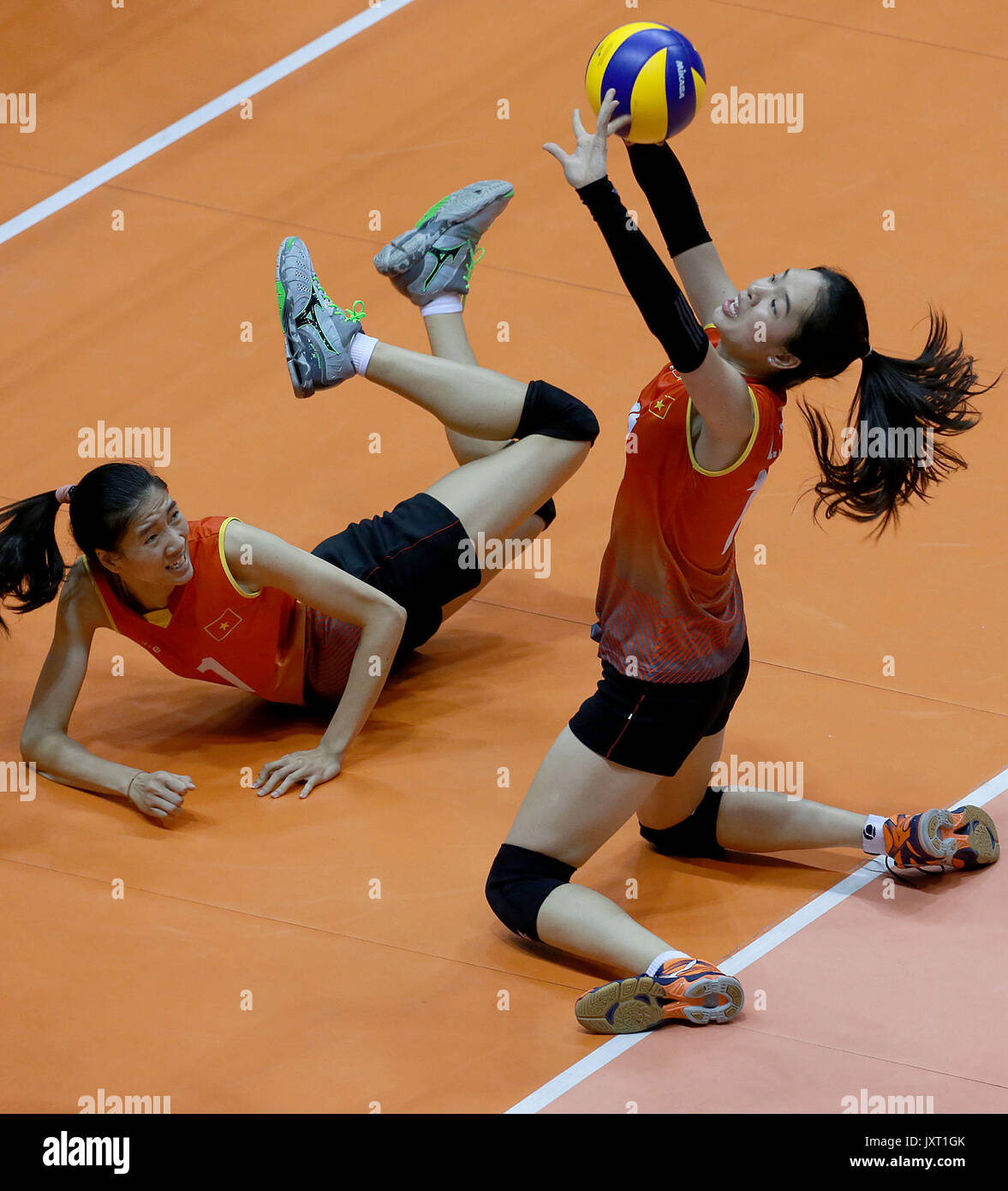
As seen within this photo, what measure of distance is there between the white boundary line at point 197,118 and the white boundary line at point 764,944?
16.6 ft

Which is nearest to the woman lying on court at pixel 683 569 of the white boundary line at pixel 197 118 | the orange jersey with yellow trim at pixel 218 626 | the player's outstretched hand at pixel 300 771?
the player's outstretched hand at pixel 300 771

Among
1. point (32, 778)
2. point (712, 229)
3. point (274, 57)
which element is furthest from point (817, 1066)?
point (274, 57)

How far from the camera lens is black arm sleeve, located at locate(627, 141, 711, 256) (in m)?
4.33

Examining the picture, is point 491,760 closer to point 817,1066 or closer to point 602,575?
point 602,575

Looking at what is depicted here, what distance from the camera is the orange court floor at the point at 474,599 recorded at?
4.25 meters

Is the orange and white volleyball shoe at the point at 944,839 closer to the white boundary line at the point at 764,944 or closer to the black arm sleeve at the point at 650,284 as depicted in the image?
the white boundary line at the point at 764,944

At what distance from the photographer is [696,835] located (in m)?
4.82

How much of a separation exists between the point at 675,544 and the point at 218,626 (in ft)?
4.90

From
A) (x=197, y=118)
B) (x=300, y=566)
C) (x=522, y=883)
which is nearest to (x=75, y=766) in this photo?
(x=300, y=566)

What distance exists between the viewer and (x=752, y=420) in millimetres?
3994

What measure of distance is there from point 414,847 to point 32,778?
115 centimetres

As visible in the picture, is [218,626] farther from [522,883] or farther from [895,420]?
[895,420]

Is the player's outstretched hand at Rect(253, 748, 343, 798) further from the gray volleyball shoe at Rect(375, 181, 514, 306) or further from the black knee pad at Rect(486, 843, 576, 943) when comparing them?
the gray volleyball shoe at Rect(375, 181, 514, 306)

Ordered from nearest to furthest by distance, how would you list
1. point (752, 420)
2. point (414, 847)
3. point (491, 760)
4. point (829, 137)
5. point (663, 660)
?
1. point (752, 420)
2. point (663, 660)
3. point (414, 847)
4. point (491, 760)
5. point (829, 137)
